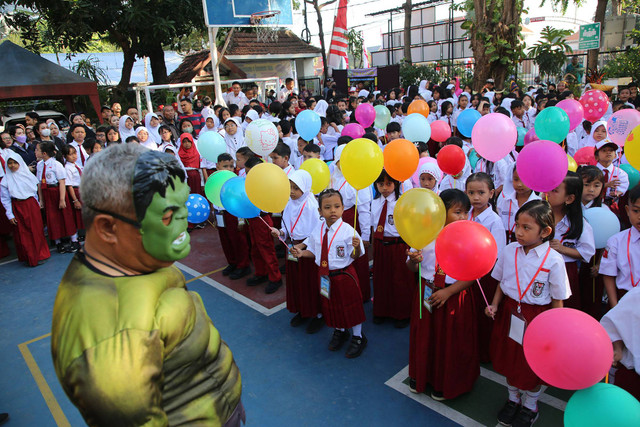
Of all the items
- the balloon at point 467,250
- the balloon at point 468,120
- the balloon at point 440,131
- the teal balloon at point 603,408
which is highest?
the balloon at point 468,120

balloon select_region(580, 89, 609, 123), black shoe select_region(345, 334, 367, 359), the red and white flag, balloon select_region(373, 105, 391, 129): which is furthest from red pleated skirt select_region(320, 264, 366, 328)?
the red and white flag

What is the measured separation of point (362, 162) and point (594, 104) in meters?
4.38

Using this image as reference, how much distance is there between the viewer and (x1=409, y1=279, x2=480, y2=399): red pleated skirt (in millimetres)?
2824

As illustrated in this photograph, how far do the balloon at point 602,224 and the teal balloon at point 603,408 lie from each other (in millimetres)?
1888

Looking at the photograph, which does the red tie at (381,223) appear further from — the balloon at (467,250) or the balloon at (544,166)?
the balloon at (467,250)

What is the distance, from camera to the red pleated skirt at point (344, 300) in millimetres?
3461

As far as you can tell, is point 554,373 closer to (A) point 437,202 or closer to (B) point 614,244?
(A) point 437,202

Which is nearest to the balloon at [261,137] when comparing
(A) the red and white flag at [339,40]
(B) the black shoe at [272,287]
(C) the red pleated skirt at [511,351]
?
(B) the black shoe at [272,287]

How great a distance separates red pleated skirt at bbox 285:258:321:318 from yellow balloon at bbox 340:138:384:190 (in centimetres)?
94

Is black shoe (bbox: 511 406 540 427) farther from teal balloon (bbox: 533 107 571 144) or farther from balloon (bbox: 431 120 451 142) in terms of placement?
balloon (bbox: 431 120 451 142)

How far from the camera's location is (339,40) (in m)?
16.7

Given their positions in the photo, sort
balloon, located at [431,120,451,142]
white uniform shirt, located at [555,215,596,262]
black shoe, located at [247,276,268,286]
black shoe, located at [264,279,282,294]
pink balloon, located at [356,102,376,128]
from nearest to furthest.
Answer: white uniform shirt, located at [555,215,596,262] → black shoe, located at [264,279,282,294] → black shoe, located at [247,276,268,286] → balloon, located at [431,120,451,142] → pink balloon, located at [356,102,376,128]

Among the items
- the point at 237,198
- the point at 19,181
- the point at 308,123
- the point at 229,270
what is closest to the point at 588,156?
the point at 308,123

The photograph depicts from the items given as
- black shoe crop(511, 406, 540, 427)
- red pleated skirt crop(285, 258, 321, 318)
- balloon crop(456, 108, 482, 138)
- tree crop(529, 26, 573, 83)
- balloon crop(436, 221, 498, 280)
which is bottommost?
black shoe crop(511, 406, 540, 427)
